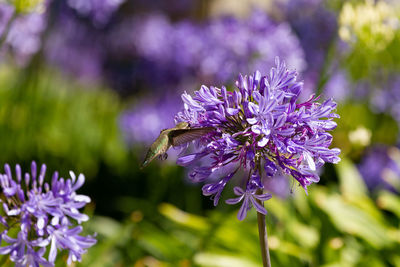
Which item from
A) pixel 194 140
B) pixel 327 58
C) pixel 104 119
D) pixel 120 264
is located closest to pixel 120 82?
pixel 104 119

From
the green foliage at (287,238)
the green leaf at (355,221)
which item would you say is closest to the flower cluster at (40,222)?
the green foliage at (287,238)

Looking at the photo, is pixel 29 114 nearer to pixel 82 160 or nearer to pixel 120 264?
pixel 82 160

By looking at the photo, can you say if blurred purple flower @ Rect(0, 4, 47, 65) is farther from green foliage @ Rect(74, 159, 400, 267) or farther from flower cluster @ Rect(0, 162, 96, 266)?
flower cluster @ Rect(0, 162, 96, 266)

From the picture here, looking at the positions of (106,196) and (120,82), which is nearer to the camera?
(106,196)

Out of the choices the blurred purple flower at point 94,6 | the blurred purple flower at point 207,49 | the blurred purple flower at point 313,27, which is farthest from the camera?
the blurred purple flower at point 313,27

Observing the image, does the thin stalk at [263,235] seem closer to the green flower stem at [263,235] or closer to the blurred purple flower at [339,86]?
the green flower stem at [263,235]

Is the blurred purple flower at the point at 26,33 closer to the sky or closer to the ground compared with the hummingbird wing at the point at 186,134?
closer to the sky

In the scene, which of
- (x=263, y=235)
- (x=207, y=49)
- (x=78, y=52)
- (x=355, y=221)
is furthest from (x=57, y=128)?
(x=263, y=235)
